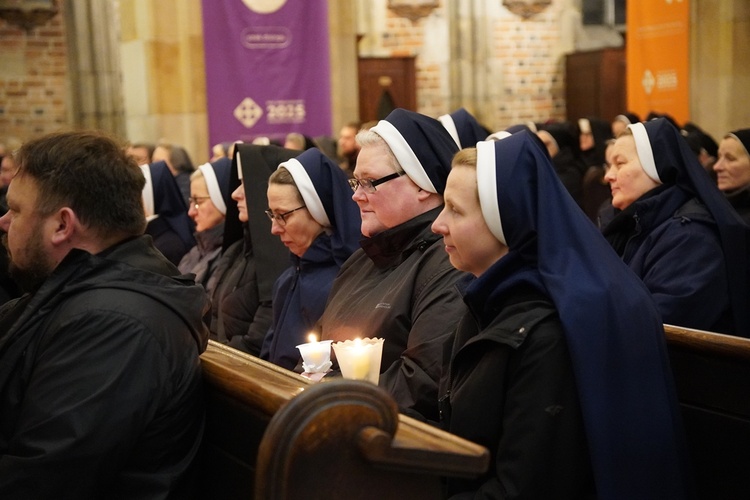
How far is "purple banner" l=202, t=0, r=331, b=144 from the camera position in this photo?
30.4 ft

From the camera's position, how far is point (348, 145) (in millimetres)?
10836

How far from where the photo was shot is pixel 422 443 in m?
1.97

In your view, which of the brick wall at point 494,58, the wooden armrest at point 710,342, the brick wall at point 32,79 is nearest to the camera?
the wooden armrest at point 710,342

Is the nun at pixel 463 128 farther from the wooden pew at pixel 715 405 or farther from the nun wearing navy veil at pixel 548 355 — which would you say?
the nun wearing navy veil at pixel 548 355

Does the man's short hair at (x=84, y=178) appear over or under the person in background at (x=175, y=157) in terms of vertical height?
over

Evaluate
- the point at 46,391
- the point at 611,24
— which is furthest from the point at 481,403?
the point at 611,24

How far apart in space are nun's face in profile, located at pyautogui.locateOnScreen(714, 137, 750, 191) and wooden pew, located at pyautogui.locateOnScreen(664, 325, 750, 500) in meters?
3.38

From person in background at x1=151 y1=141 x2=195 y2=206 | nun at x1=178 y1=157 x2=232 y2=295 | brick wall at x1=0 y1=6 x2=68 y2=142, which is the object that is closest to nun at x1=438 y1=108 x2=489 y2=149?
nun at x1=178 y1=157 x2=232 y2=295

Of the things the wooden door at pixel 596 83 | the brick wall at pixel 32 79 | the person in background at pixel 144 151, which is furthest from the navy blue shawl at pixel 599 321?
the wooden door at pixel 596 83

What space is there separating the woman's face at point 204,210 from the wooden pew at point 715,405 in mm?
3386

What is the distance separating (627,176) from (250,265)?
197 cm

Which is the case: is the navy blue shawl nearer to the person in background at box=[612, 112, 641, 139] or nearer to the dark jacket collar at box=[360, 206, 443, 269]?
the dark jacket collar at box=[360, 206, 443, 269]

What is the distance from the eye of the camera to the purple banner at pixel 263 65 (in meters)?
9.27

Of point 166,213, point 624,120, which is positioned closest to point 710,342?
point 166,213
